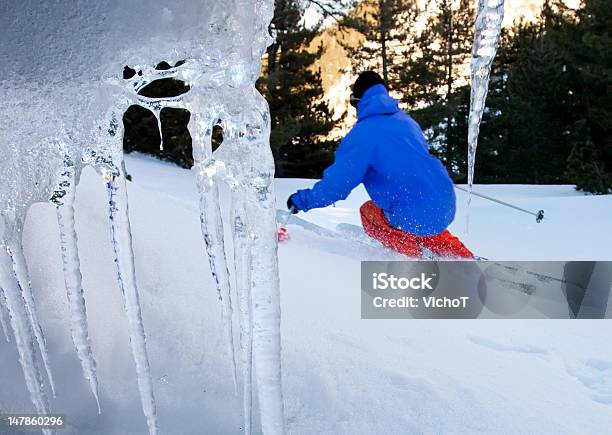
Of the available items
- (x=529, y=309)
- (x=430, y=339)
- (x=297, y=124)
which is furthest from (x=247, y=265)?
(x=297, y=124)

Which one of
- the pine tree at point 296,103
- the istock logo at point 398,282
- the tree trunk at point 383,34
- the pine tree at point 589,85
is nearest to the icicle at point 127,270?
the istock logo at point 398,282

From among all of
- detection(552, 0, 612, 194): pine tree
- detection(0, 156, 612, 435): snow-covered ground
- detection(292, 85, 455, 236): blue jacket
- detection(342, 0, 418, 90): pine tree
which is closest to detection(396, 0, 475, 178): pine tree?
detection(342, 0, 418, 90): pine tree

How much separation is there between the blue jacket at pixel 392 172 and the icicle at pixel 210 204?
1941mm

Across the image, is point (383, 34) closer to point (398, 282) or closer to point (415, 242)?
point (415, 242)

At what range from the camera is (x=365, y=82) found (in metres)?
3.43

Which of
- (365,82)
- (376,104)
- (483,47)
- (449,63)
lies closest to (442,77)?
(449,63)

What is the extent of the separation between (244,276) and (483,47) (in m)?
0.80

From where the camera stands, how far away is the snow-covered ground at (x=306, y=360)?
1.29 metres

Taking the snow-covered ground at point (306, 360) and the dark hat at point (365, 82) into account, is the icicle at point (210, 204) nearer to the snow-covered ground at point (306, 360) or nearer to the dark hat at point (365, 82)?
the snow-covered ground at point (306, 360)

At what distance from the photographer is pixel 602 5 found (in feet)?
33.2

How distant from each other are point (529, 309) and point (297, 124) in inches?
404

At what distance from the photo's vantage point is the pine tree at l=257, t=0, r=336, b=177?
12234 mm

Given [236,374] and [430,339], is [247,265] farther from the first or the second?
[430,339]

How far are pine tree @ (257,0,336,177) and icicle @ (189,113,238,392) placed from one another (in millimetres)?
10629
